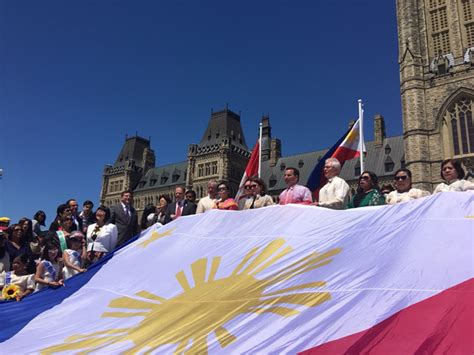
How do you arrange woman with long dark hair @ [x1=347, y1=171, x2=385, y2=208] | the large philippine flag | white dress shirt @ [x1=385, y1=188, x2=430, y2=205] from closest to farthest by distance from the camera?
1. the large philippine flag
2. white dress shirt @ [x1=385, y1=188, x2=430, y2=205]
3. woman with long dark hair @ [x1=347, y1=171, x2=385, y2=208]

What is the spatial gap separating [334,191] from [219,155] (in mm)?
49014

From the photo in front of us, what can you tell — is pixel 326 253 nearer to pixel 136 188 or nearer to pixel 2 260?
pixel 2 260

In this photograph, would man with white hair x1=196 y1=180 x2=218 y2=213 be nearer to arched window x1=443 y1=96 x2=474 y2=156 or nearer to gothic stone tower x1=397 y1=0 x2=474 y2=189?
gothic stone tower x1=397 y1=0 x2=474 y2=189

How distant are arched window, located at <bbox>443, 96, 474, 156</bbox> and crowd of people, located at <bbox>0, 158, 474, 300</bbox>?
2397 cm

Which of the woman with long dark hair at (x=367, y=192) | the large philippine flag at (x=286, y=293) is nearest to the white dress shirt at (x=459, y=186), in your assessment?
the woman with long dark hair at (x=367, y=192)

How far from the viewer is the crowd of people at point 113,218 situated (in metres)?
5.55

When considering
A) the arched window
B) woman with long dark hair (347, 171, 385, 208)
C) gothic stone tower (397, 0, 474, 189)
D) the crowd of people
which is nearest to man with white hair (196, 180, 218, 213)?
the crowd of people

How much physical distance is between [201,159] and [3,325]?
5156cm

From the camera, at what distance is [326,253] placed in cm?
422

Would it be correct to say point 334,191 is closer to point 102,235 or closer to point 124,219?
point 102,235

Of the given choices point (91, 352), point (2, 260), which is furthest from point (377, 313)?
point (2, 260)

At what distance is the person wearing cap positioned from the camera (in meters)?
6.42

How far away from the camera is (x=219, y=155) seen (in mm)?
54375

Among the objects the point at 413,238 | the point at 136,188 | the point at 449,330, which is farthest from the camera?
the point at 136,188
